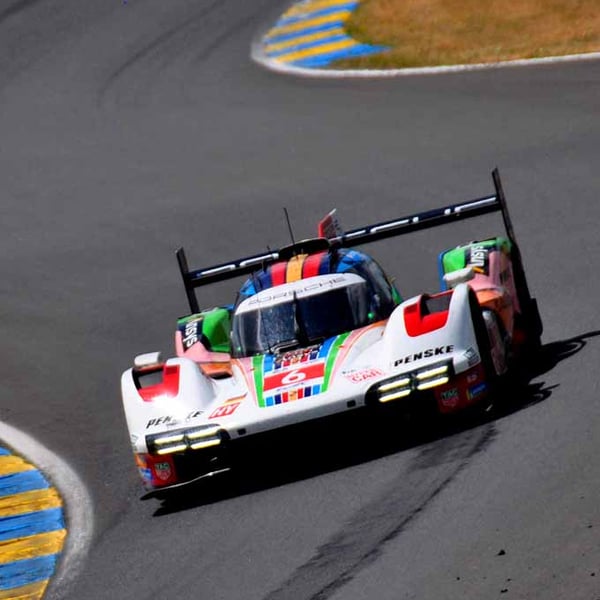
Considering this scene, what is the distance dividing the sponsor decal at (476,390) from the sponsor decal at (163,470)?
1.98m

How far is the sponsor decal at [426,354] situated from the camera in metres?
9.71

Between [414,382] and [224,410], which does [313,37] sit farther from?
[414,382]

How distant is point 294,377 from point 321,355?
334 millimetres

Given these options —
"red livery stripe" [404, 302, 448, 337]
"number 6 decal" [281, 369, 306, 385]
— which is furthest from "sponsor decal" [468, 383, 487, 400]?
"number 6 decal" [281, 369, 306, 385]

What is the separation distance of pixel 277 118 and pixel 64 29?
8275 millimetres

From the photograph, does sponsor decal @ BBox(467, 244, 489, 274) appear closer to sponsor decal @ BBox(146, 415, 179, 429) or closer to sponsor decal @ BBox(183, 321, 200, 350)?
sponsor decal @ BBox(183, 321, 200, 350)

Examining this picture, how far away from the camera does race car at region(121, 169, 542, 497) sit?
9.62 meters

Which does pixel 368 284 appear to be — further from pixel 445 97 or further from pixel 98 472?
pixel 445 97

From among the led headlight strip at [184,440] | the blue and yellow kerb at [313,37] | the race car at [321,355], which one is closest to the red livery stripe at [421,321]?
the race car at [321,355]

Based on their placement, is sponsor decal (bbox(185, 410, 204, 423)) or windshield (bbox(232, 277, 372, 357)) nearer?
sponsor decal (bbox(185, 410, 204, 423))

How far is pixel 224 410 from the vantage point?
988cm

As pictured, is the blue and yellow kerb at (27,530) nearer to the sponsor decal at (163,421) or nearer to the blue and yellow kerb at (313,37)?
the sponsor decal at (163,421)

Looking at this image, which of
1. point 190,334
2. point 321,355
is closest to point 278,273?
point 190,334

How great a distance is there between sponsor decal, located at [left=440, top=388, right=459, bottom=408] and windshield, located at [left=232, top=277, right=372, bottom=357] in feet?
4.08
